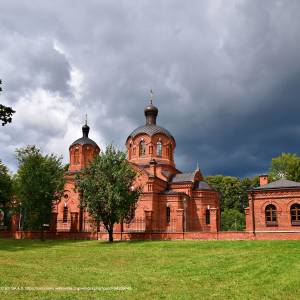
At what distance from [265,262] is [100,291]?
798 cm

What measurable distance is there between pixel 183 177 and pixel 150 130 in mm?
6580

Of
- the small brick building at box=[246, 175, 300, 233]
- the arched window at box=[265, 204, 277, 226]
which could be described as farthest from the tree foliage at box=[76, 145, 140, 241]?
the arched window at box=[265, 204, 277, 226]

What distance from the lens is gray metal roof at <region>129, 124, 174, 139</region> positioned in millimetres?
41562

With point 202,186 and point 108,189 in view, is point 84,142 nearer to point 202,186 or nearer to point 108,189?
point 202,186

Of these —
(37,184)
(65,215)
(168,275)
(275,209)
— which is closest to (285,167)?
(275,209)

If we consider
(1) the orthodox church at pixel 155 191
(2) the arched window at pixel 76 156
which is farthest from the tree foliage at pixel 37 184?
(2) the arched window at pixel 76 156

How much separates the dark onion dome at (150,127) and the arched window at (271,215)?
16901 millimetres

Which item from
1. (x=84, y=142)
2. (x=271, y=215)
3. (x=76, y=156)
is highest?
(x=84, y=142)

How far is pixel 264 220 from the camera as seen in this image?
27906 mm

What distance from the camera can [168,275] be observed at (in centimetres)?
1294

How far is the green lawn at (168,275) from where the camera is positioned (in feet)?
31.7

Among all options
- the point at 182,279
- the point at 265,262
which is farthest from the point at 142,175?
the point at 182,279

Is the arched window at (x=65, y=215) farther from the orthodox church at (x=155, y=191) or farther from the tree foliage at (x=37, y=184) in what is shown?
the tree foliage at (x=37, y=184)

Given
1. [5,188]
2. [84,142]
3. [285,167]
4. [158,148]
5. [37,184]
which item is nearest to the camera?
[37,184]
